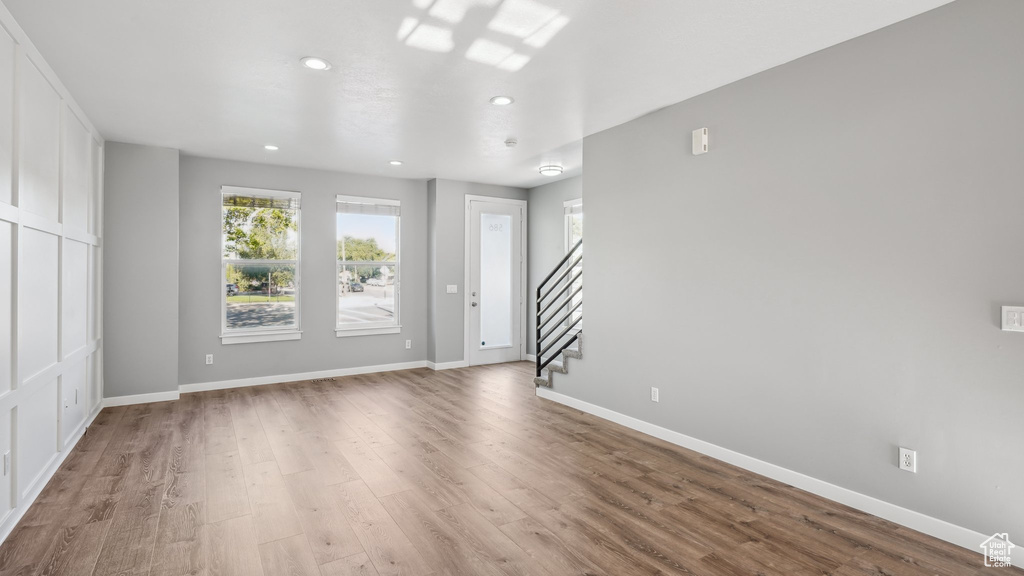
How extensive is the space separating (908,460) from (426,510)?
2.54 meters

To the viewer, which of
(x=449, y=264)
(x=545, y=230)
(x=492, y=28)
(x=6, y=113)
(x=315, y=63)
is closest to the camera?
(x=6, y=113)

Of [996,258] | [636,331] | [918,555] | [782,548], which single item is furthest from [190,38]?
[918,555]

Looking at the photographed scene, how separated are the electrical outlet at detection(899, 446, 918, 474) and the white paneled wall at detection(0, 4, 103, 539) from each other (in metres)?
4.51

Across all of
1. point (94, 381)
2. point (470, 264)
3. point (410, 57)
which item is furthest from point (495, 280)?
point (94, 381)

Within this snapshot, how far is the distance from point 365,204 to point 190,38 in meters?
3.76

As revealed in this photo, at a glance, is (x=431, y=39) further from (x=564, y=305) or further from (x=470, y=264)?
(x=470, y=264)

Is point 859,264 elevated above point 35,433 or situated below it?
above

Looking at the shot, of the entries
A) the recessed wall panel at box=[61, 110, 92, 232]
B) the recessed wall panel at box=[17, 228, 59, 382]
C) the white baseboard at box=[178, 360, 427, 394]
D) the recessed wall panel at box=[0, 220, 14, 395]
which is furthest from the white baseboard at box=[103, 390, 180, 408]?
the recessed wall panel at box=[0, 220, 14, 395]

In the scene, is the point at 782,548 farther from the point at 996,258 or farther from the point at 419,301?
the point at 419,301

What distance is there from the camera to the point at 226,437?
4020mm

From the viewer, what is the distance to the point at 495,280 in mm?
7332

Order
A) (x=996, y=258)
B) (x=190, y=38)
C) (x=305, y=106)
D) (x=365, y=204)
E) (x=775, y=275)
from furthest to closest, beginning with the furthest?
(x=365, y=204) < (x=305, y=106) < (x=775, y=275) < (x=190, y=38) < (x=996, y=258)

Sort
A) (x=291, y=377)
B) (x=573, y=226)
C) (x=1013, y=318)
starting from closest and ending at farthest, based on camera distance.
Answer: (x=1013, y=318) < (x=291, y=377) < (x=573, y=226)

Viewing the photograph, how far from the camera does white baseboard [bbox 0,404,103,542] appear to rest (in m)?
2.49
